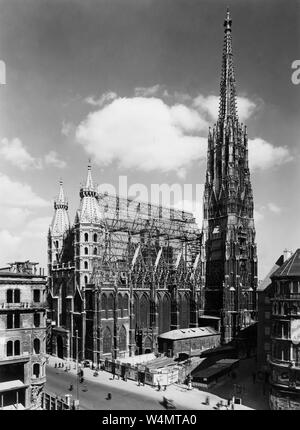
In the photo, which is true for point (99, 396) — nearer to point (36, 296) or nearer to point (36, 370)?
point (36, 370)

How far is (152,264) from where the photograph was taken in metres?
86.4

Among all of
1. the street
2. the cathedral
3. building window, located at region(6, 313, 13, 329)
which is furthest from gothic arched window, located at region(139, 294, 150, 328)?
building window, located at region(6, 313, 13, 329)

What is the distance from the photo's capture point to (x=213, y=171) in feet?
323

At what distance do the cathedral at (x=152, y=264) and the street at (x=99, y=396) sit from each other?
1181cm

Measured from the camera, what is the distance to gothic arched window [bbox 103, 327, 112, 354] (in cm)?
7319

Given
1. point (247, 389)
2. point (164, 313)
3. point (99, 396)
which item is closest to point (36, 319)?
point (99, 396)

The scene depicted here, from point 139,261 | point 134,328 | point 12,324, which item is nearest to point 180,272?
point 139,261

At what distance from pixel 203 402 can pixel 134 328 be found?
2886cm

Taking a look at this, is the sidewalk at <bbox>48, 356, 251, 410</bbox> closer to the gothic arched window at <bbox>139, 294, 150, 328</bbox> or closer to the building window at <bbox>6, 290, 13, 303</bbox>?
the gothic arched window at <bbox>139, 294, 150, 328</bbox>

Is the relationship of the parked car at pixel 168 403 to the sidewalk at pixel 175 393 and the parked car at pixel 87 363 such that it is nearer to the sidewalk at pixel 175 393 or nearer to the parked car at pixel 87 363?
the sidewalk at pixel 175 393

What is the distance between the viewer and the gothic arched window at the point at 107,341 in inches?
2881

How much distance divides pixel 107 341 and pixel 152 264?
19.5 meters
